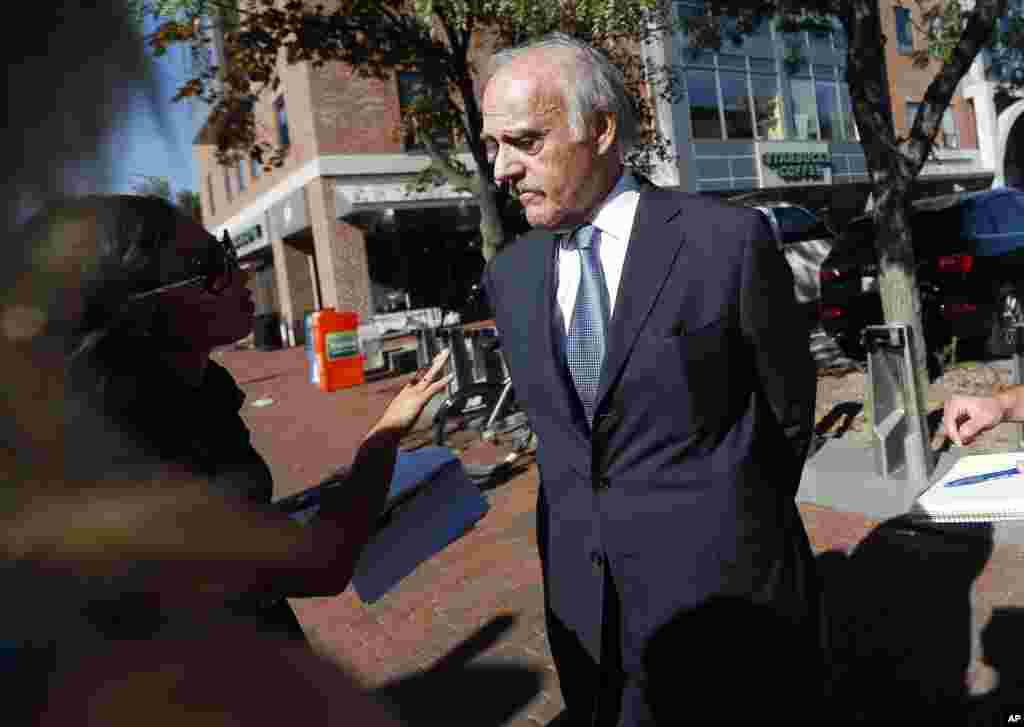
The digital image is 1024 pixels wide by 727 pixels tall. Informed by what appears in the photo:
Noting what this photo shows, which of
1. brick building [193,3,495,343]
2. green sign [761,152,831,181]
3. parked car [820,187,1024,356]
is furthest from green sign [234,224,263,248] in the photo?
parked car [820,187,1024,356]

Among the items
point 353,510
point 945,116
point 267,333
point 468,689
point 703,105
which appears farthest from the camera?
point 945,116

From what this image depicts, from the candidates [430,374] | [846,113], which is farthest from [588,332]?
[846,113]

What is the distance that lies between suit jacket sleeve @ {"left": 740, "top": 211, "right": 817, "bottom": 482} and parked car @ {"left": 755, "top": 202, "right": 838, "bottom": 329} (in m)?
→ 11.8

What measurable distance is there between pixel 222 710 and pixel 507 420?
7.30m

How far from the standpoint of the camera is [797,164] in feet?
88.6

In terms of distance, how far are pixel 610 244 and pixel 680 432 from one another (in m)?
0.49

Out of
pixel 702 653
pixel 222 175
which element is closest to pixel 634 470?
pixel 702 653

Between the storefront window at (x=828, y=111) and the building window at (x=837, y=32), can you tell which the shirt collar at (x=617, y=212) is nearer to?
the building window at (x=837, y=32)

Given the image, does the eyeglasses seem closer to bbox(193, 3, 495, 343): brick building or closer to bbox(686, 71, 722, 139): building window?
bbox(193, 3, 495, 343): brick building

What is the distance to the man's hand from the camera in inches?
80.7

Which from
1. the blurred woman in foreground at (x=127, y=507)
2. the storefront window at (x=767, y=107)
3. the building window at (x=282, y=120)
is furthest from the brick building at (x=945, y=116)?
the blurred woman in foreground at (x=127, y=507)

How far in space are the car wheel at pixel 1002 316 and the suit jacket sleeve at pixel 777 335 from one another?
7.41 metres

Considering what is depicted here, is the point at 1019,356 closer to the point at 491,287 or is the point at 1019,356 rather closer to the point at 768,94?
the point at 491,287

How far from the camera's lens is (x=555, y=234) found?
202 centimetres
